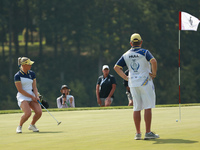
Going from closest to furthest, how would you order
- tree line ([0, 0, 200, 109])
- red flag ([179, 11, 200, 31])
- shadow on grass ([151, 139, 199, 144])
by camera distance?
shadow on grass ([151, 139, 199, 144]) < red flag ([179, 11, 200, 31]) < tree line ([0, 0, 200, 109])

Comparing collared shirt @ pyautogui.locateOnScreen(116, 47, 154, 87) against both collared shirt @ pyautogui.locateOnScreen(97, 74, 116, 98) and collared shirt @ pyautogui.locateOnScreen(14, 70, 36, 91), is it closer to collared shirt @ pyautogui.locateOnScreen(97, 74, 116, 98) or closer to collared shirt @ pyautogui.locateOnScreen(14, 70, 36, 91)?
collared shirt @ pyautogui.locateOnScreen(14, 70, 36, 91)

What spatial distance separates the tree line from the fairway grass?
4114cm

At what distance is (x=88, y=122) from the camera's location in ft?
44.9

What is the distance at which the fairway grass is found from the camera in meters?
9.03

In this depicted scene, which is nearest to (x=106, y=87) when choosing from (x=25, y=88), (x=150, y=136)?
(x=25, y=88)

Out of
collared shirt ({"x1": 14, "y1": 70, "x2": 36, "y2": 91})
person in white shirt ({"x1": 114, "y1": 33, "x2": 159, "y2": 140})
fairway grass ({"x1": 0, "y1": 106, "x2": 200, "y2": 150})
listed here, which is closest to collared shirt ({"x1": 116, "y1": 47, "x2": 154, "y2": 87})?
person in white shirt ({"x1": 114, "y1": 33, "x2": 159, "y2": 140})

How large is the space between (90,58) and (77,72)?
9.20ft

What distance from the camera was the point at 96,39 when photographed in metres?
59.3

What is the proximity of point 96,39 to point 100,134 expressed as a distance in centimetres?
4876

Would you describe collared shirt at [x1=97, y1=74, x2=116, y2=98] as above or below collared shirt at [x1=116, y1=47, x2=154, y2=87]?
below

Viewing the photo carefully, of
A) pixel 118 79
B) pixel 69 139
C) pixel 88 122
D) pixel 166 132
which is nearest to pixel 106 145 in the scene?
pixel 69 139

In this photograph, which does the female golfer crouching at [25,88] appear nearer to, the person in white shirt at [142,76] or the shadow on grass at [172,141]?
the person in white shirt at [142,76]

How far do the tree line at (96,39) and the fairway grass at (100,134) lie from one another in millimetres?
41141

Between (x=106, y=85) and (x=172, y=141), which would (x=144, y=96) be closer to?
(x=172, y=141)
